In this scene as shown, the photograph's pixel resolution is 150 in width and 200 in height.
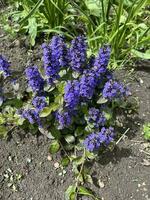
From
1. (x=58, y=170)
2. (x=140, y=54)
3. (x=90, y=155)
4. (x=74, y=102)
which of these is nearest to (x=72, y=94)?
(x=74, y=102)

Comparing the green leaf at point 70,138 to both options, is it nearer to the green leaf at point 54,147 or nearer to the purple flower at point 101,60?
the green leaf at point 54,147

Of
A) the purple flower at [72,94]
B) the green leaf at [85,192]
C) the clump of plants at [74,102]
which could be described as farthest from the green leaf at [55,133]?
the green leaf at [85,192]

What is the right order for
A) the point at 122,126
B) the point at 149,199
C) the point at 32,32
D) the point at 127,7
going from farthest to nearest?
1. the point at 127,7
2. the point at 32,32
3. the point at 122,126
4. the point at 149,199

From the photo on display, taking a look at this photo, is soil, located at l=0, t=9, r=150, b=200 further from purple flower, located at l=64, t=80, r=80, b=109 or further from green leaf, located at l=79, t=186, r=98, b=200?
purple flower, located at l=64, t=80, r=80, b=109

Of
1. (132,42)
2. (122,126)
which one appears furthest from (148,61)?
(122,126)

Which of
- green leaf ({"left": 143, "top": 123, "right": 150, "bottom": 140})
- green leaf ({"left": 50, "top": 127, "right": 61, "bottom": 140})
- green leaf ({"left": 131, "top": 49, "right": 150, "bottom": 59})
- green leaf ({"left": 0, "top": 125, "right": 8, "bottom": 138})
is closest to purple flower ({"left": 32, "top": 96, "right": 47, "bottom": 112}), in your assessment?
green leaf ({"left": 50, "top": 127, "right": 61, "bottom": 140})

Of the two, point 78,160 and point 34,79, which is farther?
point 78,160

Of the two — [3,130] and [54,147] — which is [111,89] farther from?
[3,130]

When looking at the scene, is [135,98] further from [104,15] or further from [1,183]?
[1,183]
